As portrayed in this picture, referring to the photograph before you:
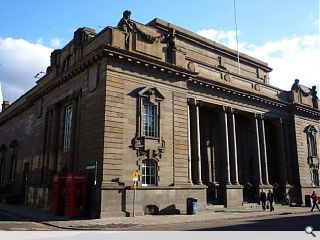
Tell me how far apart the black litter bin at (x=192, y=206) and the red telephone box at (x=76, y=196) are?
24.5ft

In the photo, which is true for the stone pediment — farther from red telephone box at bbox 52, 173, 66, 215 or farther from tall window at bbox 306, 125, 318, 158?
tall window at bbox 306, 125, 318, 158

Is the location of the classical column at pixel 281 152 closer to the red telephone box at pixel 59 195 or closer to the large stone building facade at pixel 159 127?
the large stone building facade at pixel 159 127

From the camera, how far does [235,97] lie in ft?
111

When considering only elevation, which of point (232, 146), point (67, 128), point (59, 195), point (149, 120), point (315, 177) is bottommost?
point (59, 195)

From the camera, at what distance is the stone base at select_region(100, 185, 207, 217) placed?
21.9m

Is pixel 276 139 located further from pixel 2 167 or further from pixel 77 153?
pixel 2 167

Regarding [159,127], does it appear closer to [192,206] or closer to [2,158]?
[192,206]

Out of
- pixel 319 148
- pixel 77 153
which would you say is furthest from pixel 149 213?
pixel 319 148

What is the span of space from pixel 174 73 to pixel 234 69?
15890 millimetres

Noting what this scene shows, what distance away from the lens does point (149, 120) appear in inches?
1016

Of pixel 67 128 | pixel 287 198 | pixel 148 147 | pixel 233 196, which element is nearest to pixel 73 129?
pixel 67 128

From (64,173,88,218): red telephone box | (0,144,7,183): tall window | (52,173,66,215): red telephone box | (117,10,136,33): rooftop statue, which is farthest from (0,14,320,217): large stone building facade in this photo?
(0,144,7,183): tall window

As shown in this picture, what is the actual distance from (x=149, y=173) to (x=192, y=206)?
395cm

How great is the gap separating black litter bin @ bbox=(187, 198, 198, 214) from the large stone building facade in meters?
0.73
